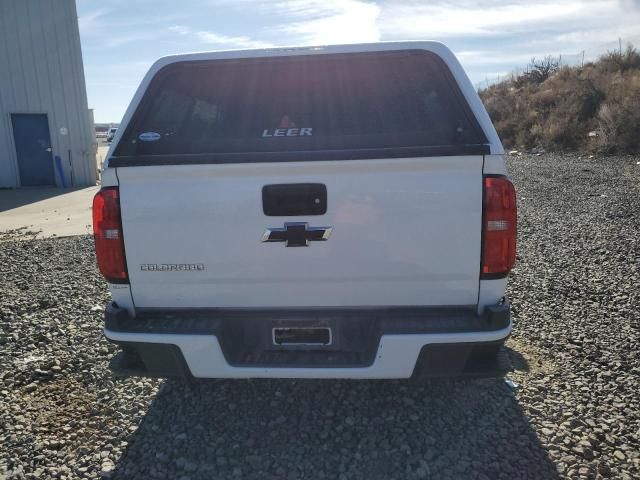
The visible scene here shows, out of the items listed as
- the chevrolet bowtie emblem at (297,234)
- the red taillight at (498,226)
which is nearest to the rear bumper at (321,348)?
the red taillight at (498,226)

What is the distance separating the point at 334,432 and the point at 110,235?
160 cm


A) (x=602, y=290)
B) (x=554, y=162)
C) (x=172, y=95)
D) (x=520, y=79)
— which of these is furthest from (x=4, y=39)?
(x=520, y=79)

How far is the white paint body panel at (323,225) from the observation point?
7.68 ft

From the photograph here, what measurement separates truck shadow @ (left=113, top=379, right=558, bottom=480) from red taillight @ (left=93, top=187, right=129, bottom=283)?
969 millimetres

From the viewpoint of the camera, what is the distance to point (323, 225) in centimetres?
238

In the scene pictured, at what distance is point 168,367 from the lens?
8.32 feet

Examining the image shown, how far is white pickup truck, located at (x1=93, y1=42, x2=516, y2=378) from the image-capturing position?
235 centimetres

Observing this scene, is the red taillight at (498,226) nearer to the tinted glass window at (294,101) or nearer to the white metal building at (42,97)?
the tinted glass window at (294,101)

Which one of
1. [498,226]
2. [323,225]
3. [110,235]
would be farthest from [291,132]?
[498,226]

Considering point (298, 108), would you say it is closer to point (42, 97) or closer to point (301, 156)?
point (301, 156)

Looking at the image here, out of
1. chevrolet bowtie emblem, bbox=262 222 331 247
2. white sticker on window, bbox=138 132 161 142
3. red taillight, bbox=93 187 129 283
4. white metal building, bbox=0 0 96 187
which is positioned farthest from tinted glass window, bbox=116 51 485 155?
white metal building, bbox=0 0 96 187

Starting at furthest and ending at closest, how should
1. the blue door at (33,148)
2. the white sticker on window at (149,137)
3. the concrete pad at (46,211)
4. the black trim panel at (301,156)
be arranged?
the blue door at (33,148) → the concrete pad at (46,211) → the white sticker on window at (149,137) → the black trim panel at (301,156)

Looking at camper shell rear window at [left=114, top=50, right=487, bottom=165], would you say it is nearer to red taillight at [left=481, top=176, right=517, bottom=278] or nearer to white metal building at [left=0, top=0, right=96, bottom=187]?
red taillight at [left=481, top=176, right=517, bottom=278]

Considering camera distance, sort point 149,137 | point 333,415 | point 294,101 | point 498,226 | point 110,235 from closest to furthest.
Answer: point 498,226
point 110,235
point 149,137
point 333,415
point 294,101
